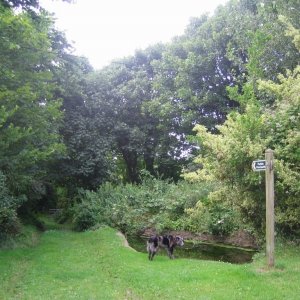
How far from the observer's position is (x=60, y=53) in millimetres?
24203

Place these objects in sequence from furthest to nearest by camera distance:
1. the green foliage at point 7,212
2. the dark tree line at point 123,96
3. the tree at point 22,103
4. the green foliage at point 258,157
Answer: the dark tree line at point 123,96 → the tree at point 22,103 → the green foliage at point 7,212 → the green foliage at point 258,157

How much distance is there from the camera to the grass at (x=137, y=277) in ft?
28.5

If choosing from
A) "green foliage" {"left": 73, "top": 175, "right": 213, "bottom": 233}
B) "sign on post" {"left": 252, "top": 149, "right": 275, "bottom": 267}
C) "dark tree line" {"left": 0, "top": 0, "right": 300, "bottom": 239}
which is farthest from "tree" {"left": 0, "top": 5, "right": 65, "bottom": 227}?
"sign on post" {"left": 252, "top": 149, "right": 275, "bottom": 267}

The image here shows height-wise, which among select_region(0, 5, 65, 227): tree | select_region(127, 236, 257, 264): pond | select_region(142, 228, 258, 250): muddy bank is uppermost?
select_region(0, 5, 65, 227): tree

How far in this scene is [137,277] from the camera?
10.4m

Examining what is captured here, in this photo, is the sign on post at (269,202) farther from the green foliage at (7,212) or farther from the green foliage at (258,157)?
the green foliage at (7,212)

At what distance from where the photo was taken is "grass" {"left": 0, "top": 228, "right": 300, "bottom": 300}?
28.5ft

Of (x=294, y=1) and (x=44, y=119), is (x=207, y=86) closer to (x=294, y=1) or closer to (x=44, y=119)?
(x=294, y=1)

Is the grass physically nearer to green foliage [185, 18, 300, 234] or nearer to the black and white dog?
the black and white dog

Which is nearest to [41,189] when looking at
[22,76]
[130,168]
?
[22,76]

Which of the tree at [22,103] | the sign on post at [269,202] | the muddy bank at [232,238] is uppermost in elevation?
the tree at [22,103]

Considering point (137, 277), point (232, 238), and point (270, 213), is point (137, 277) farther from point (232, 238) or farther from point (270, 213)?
point (232, 238)

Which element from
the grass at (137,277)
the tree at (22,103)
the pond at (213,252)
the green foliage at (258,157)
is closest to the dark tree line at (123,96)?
the tree at (22,103)

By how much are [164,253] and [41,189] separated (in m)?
9.78
